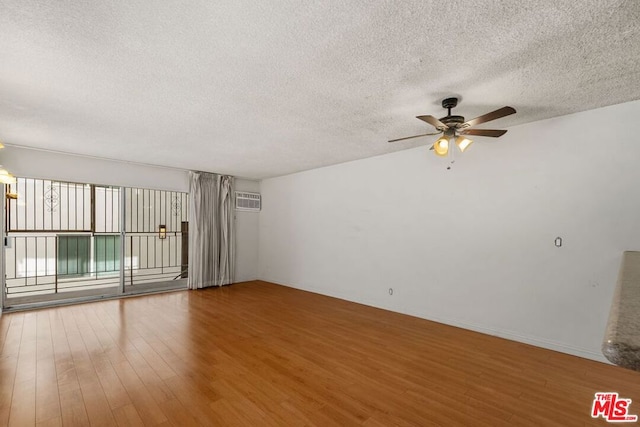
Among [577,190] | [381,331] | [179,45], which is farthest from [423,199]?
[179,45]

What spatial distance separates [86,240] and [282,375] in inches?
241

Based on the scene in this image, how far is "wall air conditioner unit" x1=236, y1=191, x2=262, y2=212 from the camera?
649 cm

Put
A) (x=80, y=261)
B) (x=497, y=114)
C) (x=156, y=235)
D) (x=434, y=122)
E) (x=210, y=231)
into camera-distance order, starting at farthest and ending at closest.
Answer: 1. (x=156, y=235)
2. (x=80, y=261)
3. (x=210, y=231)
4. (x=434, y=122)
5. (x=497, y=114)

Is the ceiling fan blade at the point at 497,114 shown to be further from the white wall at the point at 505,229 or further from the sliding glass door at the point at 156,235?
the sliding glass door at the point at 156,235

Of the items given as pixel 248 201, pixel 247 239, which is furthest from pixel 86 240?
pixel 248 201

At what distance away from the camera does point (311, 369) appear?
2.51 m

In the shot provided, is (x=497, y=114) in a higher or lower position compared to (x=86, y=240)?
higher

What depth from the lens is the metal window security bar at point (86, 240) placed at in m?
5.11

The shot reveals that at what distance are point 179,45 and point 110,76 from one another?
0.81 meters

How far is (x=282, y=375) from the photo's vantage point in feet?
7.88

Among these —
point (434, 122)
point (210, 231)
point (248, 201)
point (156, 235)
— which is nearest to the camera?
point (434, 122)

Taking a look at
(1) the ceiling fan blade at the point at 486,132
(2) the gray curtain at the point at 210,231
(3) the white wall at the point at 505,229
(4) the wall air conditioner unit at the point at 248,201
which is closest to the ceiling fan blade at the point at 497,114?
(1) the ceiling fan blade at the point at 486,132

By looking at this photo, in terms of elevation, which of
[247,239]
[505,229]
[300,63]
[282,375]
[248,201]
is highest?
[300,63]

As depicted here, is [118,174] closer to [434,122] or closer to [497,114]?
[434,122]
